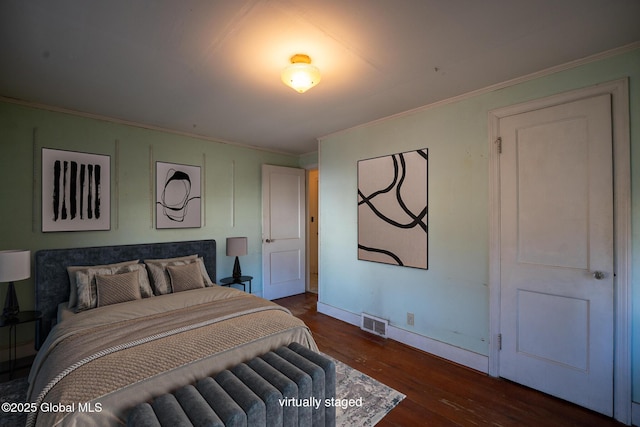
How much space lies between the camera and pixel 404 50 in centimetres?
186

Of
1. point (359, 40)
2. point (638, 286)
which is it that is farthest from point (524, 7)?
point (638, 286)

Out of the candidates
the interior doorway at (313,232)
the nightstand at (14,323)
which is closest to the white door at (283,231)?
the interior doorway at (313,232)

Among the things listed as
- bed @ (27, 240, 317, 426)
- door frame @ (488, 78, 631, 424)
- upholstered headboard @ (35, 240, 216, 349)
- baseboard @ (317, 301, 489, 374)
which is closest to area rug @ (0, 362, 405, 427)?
bed @ (27, 240, 317, 426)

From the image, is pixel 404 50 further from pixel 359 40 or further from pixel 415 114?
pixel 415 114

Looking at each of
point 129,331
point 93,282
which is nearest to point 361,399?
point 129,331

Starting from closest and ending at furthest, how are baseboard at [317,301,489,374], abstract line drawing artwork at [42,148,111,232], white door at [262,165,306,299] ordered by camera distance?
baseboard at [317,301,489,374], abstract line drawing artwork at [42,148,111,232], white door at [262,165,306,299]

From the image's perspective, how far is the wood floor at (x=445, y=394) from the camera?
6.11 feet

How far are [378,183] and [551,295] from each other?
1.85 m

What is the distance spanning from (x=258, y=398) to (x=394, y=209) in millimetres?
Result: 2273

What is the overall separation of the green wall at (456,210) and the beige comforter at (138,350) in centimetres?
135

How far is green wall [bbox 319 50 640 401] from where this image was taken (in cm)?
191

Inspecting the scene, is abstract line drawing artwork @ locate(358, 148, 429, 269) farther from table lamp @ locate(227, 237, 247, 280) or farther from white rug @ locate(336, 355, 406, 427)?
table lamp @ locate(227, 237, 247, 280)

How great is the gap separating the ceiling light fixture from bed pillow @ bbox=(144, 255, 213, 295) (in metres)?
2.36

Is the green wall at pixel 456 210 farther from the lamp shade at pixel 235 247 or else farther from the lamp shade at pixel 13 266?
the lamp shade at pixel 13 266
